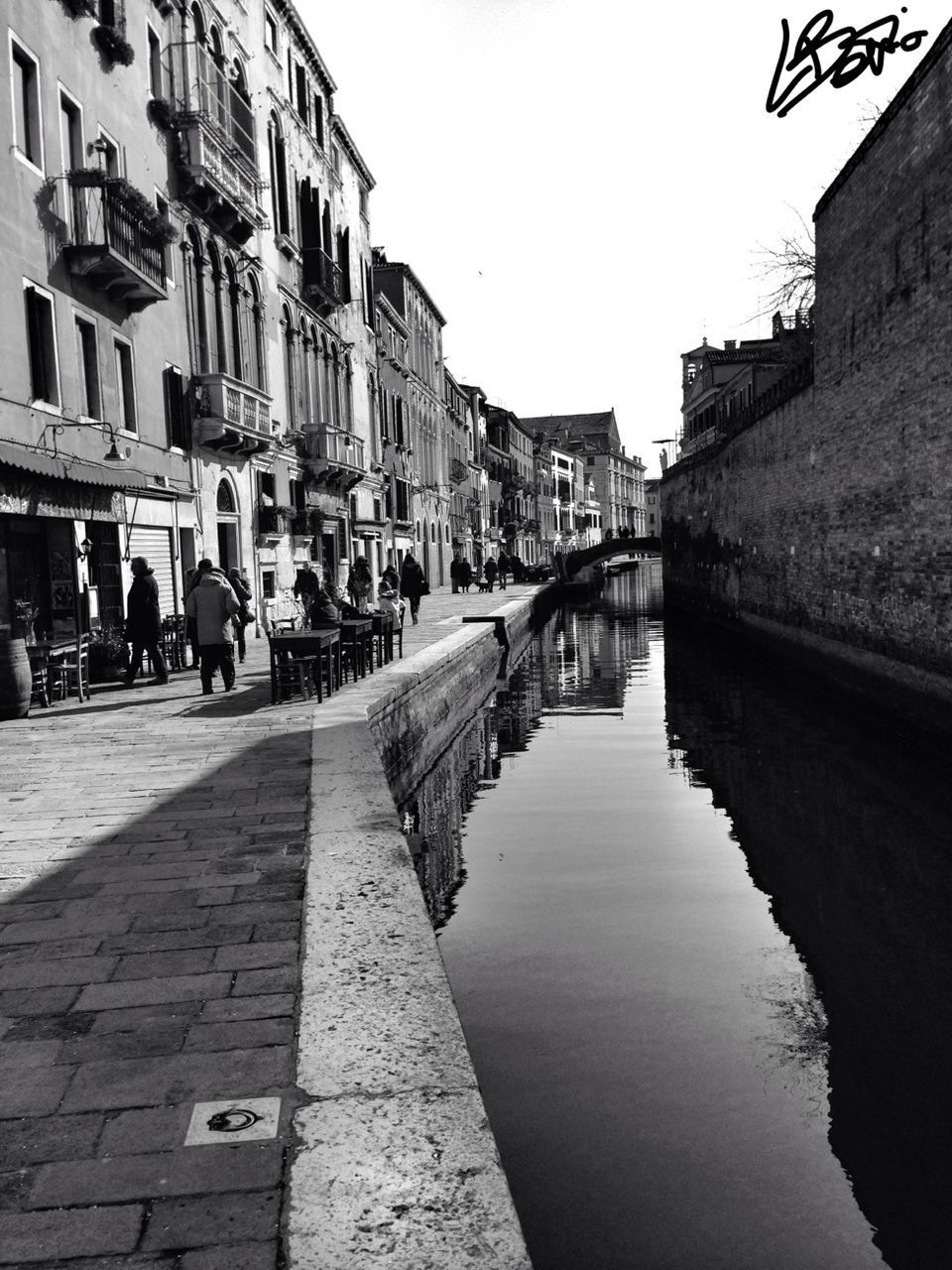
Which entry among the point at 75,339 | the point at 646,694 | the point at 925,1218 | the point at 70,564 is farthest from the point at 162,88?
the point at 925,1218

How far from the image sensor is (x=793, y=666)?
55.8ft

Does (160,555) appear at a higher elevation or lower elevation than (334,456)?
lower

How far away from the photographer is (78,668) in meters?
10.7

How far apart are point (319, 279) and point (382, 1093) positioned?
21.8m

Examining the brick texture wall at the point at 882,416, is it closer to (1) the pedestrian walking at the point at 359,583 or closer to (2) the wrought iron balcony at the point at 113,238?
(1) the pedestrian walking at the point at 359,583

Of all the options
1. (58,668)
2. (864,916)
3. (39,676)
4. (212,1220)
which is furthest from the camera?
(58,668)

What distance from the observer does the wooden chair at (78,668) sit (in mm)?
10703

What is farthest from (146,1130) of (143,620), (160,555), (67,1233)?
(160,555)

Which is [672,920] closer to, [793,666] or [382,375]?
[793,666]

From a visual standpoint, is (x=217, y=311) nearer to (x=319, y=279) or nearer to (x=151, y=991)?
(x=319, y=279)

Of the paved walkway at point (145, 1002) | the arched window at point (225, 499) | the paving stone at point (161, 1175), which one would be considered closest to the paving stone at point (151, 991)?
the paved walkway at point (145, 1002)

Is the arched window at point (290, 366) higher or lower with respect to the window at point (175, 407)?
higher

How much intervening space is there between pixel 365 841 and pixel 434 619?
59.8ft

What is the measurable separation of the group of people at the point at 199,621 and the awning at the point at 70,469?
0.95m
